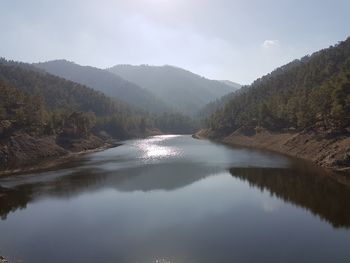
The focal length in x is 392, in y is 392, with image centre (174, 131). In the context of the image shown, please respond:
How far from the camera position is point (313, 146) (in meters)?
114

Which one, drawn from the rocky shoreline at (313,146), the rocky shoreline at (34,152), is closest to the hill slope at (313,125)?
the rocky shoreline at (313,146)

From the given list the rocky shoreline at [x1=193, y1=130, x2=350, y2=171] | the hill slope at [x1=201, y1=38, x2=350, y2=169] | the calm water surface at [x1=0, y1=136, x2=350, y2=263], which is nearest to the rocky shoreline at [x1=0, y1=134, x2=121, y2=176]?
the calm water surface at [x1=0, y1=136, x2=350, y2=263]

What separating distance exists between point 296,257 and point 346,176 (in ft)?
159

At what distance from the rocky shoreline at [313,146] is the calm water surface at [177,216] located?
6079mm

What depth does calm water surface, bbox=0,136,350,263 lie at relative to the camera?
136 ft

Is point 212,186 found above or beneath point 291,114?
beneath

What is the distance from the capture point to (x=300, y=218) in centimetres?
5425

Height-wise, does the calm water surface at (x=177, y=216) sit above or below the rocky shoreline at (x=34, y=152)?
below

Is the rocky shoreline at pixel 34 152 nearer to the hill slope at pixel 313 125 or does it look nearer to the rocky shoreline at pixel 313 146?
the rocky shoreline at pixel 313 146

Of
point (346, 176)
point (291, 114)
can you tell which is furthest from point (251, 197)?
point (291, 114)

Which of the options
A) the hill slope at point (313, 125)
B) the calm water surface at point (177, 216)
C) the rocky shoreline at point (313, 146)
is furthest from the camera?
the hill slope at point (313, 125)

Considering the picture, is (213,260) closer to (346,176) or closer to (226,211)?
(226,211)

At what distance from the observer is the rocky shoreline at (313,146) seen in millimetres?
93750

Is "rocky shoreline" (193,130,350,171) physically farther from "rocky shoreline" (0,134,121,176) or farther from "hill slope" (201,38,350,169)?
"rocky shoreline" (0,134,121,176)
